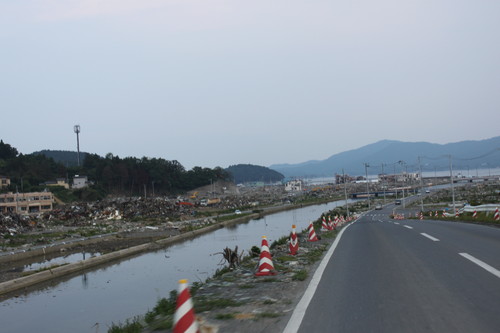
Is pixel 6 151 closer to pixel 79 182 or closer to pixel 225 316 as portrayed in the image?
pixel 79 182

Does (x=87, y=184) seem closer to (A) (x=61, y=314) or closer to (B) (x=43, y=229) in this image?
(B) (x=43, y=229)

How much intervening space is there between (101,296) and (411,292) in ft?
56.7

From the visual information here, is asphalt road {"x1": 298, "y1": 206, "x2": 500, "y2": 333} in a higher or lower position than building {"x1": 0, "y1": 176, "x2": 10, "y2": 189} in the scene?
lower

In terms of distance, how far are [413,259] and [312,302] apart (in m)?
5.03

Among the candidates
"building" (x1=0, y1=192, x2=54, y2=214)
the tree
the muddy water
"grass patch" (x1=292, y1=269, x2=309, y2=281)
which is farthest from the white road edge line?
the tree

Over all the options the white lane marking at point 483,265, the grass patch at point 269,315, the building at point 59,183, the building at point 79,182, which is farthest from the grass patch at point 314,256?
the building at point 79,182

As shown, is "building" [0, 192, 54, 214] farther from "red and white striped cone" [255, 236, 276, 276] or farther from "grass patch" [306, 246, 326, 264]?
"red and white striped cone" [255, 236, 276, 276]

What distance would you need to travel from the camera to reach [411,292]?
7.66 meters

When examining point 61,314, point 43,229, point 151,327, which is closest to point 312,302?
point 151,327

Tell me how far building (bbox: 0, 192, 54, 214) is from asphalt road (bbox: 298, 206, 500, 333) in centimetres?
7251

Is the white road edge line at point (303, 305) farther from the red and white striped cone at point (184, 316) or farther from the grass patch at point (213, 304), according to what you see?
the red and white striped cone at point (184, 316)

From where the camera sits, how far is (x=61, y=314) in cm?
1820

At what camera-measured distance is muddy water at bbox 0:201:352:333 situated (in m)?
16.5

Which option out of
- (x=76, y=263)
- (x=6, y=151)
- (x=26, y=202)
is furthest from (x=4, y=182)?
(x=76, y=263)
